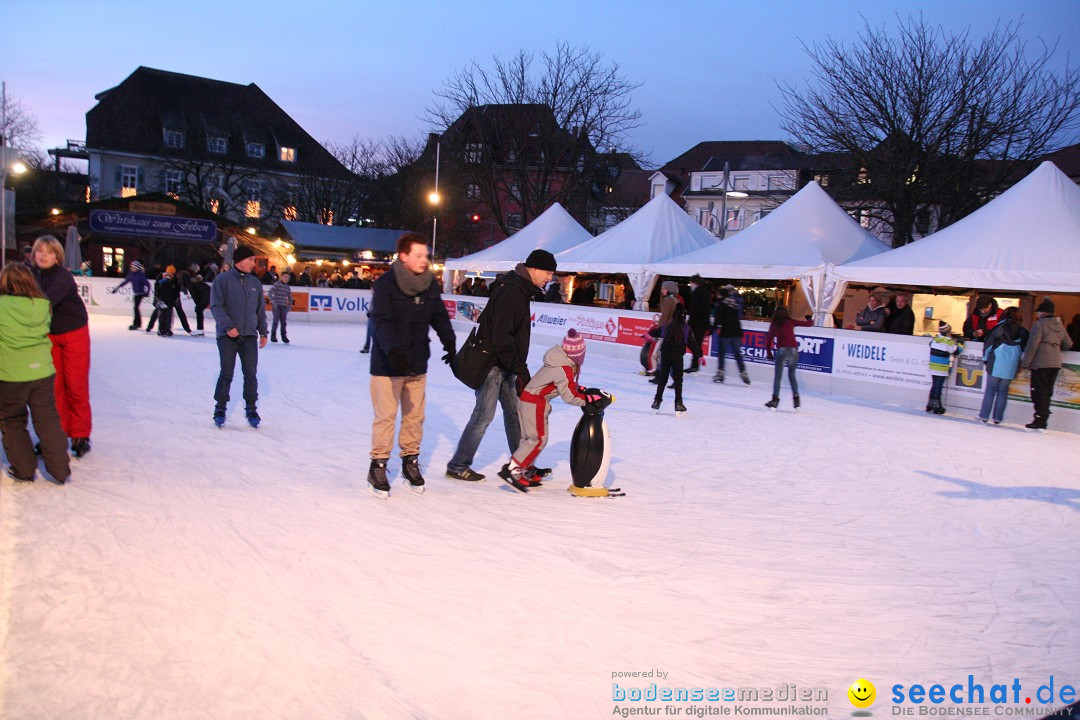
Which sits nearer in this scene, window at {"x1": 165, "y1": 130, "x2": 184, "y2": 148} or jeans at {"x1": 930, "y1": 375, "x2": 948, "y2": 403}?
jeans at {"x1": 930, "y1": 375, "x2": 948, "y2": 403}

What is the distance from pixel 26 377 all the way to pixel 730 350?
1086cm

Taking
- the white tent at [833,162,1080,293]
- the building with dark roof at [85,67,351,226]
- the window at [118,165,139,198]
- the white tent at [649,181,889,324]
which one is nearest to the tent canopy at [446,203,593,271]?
the white tent at [649,181,889,324]

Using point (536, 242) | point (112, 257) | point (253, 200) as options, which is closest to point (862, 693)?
point (536, 242)

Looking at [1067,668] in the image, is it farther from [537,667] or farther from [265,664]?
[265,664]

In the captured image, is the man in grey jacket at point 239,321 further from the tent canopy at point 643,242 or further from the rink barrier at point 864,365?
the tent canopy at point 643,242

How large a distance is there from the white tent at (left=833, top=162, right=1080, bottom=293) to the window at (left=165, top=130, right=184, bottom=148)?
143 feet

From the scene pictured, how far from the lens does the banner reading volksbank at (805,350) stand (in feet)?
43.8

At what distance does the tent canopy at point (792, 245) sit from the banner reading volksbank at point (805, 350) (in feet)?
6.60

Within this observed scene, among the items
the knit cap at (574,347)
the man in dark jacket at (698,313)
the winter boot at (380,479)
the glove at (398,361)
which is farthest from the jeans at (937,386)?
the glove at (398,361)

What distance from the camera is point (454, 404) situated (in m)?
9.59

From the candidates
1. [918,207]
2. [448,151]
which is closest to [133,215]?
[448,151]

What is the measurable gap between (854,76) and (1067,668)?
22492mm

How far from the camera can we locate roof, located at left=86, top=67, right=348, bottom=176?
44.7 metres

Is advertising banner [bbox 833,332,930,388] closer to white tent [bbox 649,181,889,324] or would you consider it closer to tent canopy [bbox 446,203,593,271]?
white tent [bbox 649,181,889,324]
